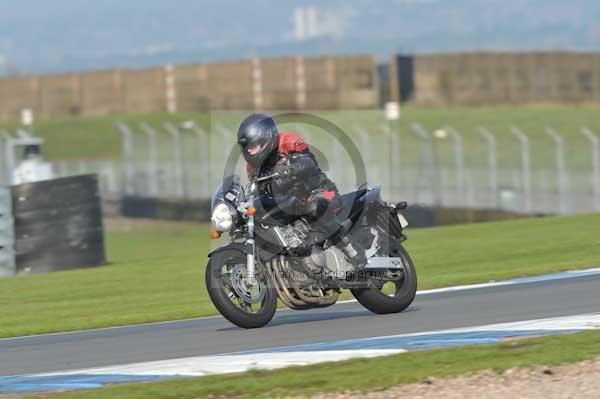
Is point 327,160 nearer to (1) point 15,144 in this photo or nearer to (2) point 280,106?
(1) point 15,144

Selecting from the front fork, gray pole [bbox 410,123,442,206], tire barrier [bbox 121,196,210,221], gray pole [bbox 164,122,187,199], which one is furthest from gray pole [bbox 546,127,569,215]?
the front fork

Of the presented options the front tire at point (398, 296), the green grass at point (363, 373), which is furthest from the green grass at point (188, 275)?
the green grass at point (363, 373)

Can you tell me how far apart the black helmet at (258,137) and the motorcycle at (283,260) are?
18 cm

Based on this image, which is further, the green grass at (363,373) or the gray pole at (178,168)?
the gray pole at (178,168)

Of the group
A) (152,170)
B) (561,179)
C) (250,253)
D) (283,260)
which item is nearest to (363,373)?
(250,253)

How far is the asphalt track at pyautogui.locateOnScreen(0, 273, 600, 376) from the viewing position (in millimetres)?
9906

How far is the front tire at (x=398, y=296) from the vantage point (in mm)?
11086

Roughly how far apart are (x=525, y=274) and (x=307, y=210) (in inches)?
157

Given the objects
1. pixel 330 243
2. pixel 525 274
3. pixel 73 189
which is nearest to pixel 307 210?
pixel 330 243

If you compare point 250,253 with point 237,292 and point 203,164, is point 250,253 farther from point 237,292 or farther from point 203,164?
point 203,164

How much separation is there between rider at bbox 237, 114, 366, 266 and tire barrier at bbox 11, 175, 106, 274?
24.5 feet

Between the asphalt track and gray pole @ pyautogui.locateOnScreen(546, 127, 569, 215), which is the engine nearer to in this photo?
the asphalt track

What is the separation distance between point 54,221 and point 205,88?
162 feet

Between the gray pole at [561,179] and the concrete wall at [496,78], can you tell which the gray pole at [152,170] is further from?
the concrete wall at [496,78]
